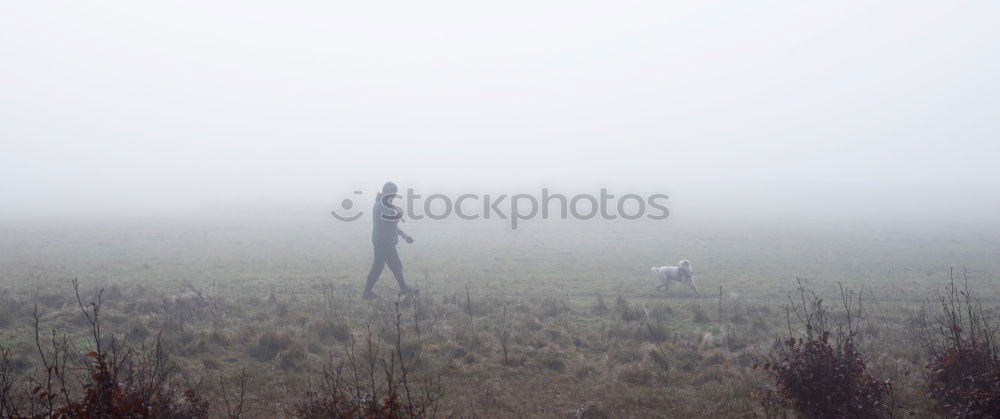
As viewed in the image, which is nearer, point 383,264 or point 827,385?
point 827,385

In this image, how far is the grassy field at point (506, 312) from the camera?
24.2 ft

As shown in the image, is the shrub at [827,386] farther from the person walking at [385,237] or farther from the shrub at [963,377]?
the person walking at [385,237]

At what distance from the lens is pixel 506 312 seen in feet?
39.7

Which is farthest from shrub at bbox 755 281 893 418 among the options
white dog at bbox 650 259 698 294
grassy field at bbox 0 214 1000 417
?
white dog at bbox 650 259 698 294

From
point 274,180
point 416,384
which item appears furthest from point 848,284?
point 274,180

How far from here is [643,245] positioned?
98.8 ft

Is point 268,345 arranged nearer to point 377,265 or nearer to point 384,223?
point 377,265

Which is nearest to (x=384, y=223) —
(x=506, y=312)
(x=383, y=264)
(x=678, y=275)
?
(x=383, y=264)

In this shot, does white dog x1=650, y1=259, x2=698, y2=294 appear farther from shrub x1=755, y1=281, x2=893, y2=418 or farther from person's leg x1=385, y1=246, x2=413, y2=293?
shrub x1=755, y1=281, x2=893, y2=418

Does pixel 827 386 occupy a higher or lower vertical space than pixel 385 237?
lower

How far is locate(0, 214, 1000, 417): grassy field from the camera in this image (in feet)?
24.2

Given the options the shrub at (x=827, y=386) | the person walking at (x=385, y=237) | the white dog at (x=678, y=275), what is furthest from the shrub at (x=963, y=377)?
the person walking at (x=385, y=237)

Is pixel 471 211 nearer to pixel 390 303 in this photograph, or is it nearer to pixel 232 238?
pixel 232 238

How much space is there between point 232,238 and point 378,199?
2153 cm
